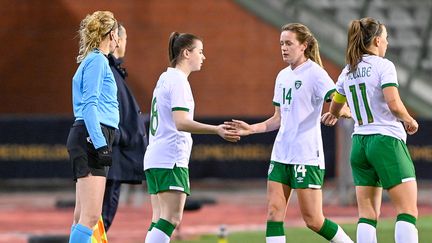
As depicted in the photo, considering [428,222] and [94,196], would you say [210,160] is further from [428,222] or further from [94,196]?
[94,196]

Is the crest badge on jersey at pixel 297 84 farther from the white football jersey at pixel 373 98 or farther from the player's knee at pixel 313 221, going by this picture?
the player's knee at pixel 313 221

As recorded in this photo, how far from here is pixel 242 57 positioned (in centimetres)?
2575

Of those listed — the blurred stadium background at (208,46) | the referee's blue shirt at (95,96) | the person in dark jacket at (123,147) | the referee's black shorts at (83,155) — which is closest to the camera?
the referee's blue shirt at (95,96)

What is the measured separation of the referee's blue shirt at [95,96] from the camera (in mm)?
9055

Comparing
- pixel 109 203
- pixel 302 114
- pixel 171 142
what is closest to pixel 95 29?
pixel 171 142

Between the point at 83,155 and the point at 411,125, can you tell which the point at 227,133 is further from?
the point at 411,125

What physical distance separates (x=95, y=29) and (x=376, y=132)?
7.64ft

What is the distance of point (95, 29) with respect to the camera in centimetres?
934

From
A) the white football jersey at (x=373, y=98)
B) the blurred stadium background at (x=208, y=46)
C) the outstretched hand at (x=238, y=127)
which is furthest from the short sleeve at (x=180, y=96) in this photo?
the blurred stadium background at (x=208, y=46)

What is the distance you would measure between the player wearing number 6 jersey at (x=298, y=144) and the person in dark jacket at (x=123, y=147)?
1606 millimetres

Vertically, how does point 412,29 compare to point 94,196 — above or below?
above

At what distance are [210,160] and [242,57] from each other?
186 inches

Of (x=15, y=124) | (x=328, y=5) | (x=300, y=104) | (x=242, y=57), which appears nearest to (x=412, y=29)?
(x=328, y=5)

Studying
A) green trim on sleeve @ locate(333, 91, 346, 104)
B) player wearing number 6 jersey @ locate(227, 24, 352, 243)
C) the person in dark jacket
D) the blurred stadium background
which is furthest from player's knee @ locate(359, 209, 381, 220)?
the blurred stadium background
